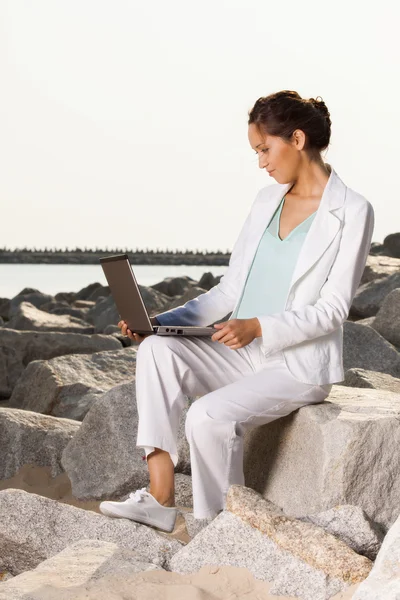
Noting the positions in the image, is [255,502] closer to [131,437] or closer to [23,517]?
[23,517]

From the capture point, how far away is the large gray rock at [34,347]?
299 inches

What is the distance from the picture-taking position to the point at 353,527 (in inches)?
130

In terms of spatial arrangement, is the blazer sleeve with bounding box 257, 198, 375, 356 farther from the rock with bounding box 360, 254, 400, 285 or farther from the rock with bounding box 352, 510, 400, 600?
the rock with bounding box 360, 254, 400, 285

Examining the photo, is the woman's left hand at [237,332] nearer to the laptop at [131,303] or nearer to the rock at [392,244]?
the laptop at [131,303]

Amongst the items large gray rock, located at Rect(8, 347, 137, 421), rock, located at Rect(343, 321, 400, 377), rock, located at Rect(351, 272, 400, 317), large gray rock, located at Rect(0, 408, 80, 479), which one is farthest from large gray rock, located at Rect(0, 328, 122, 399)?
large gray rock, located at Rect(0, 408, 80, 479)

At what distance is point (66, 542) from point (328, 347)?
3.88 ft

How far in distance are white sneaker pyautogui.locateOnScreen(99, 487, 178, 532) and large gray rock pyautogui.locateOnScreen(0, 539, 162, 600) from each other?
0.16 m

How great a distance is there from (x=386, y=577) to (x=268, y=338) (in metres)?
1.20

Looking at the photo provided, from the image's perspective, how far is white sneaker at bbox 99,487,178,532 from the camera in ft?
11.9

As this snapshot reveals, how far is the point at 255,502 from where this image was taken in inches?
131

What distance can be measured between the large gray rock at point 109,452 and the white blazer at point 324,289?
1004 millimetres

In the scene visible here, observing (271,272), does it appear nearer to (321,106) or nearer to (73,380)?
(321,106)

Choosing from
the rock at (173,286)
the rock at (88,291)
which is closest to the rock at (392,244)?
the rock at (173,286)

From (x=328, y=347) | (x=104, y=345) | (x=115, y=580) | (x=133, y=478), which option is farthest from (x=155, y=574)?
(x=104, y=345)
